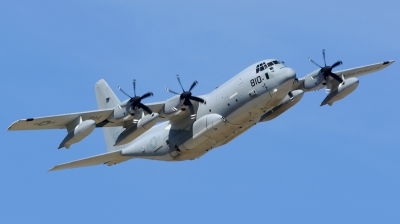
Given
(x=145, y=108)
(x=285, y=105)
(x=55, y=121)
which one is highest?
(x=55, y=121)

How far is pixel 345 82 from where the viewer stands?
164 ft

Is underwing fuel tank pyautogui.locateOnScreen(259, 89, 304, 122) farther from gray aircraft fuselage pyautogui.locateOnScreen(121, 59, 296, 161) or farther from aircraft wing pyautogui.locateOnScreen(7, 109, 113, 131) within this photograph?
aircraft wing pyautogui.locateOnScreen(7, 109, 113, 131)

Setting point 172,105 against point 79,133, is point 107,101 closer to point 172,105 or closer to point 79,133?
point 172,105

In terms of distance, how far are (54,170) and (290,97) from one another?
596 inches

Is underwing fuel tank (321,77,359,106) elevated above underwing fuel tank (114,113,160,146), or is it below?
below

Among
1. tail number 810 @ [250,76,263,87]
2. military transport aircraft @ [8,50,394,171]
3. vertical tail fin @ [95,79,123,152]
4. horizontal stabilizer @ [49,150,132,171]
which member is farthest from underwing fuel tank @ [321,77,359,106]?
vertical tail fin @ [95,79,123,152]

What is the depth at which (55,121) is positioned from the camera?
46500 millimetres

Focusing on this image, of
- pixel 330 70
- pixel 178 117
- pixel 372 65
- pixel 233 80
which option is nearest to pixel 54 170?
pixel 178 117

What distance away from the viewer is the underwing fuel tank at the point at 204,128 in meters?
46.7

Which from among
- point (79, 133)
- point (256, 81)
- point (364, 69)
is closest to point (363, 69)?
point (364, 69)

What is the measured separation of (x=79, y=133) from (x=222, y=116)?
8323 millimetres

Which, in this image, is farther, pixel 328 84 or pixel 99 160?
pixel 99 160

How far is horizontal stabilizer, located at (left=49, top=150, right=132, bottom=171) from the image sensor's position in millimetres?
49344

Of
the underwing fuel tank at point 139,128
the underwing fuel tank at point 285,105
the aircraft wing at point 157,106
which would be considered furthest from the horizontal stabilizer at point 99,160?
the underwing fuel tank at point 285,105
